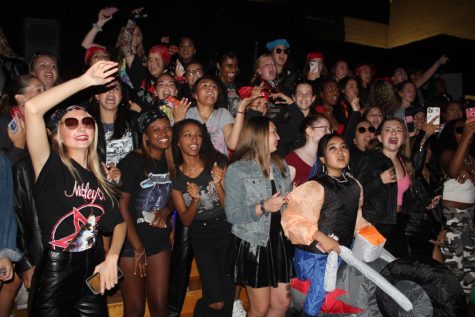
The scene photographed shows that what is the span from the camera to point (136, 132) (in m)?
4.38

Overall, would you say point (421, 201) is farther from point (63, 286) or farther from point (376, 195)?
point (63, 286)

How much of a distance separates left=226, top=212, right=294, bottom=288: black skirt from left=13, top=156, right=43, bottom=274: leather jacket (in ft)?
5.17

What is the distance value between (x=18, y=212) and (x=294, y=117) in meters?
3.34

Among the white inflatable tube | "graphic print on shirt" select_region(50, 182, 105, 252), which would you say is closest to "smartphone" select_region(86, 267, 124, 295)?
"graphic print on shirt" select_region(50, 182, 105, 252)

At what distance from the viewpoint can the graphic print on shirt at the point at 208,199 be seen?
3.94 meters

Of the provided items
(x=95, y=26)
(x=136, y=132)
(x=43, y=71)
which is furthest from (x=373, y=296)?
(x=95, y=26)

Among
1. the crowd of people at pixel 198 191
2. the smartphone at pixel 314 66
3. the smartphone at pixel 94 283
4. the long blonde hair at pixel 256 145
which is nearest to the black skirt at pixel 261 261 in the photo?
the crowd of people at pixel 198 191

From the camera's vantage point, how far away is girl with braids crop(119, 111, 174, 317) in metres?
3.56

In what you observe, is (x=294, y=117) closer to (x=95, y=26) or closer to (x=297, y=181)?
(x=297, y=181)

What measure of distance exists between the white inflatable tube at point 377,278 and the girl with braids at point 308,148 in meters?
1.19

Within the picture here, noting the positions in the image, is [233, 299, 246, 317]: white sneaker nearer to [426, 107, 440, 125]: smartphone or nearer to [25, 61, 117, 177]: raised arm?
[25, 61, 117, 177]: raised arm

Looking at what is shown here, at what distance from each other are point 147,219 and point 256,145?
3.83 ft

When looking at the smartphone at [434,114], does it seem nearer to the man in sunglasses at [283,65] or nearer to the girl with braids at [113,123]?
the man in sunglasses at [283,65]

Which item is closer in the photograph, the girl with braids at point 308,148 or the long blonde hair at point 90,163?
the long blonde hair at point 90,163
